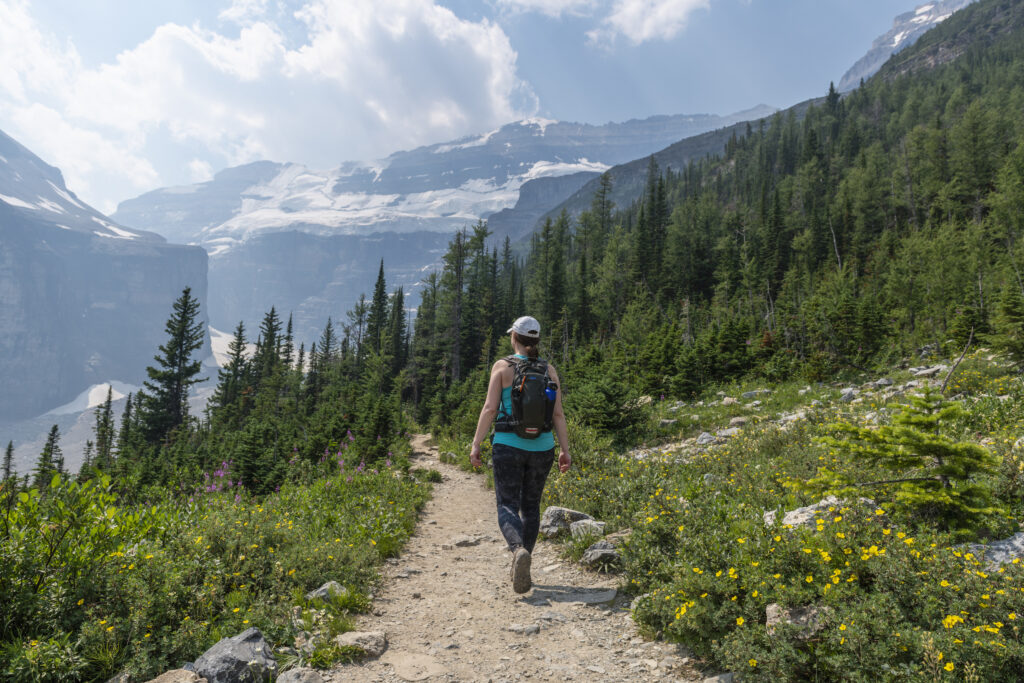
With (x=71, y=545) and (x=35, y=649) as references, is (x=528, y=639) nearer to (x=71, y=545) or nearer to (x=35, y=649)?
(x=35, y=649)

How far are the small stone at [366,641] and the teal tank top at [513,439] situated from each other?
188 centimetres

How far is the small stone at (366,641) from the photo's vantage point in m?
3.69

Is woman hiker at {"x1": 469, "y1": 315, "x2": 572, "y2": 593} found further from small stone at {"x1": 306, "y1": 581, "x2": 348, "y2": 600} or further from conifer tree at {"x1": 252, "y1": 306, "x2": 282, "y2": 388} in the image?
conifer tree at {"x1": 252, "y1": 306, "x2": 282, "y2": 388}

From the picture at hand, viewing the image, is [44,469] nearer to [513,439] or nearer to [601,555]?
[513,439]

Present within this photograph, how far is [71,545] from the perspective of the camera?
4066 millimetres

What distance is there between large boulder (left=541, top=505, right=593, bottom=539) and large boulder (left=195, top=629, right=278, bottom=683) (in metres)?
3.89

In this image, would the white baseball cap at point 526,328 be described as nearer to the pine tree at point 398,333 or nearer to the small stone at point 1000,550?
the small stone at point 1000,550

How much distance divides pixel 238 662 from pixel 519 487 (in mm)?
2579

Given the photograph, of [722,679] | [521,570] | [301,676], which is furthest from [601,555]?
[301,676]

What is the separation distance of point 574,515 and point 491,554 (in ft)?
4.21

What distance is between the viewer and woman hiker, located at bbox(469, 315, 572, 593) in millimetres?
4605

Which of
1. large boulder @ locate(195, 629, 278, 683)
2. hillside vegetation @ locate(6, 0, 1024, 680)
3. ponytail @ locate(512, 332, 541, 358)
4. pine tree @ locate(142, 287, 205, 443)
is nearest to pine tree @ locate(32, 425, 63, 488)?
hillside vegetation @ locate(6, 0, 1024, 680)

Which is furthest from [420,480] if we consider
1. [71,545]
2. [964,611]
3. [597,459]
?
[964,611]

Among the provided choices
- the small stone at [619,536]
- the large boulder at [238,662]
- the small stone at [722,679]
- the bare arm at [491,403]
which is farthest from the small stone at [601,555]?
the large boulder at [238,662]
